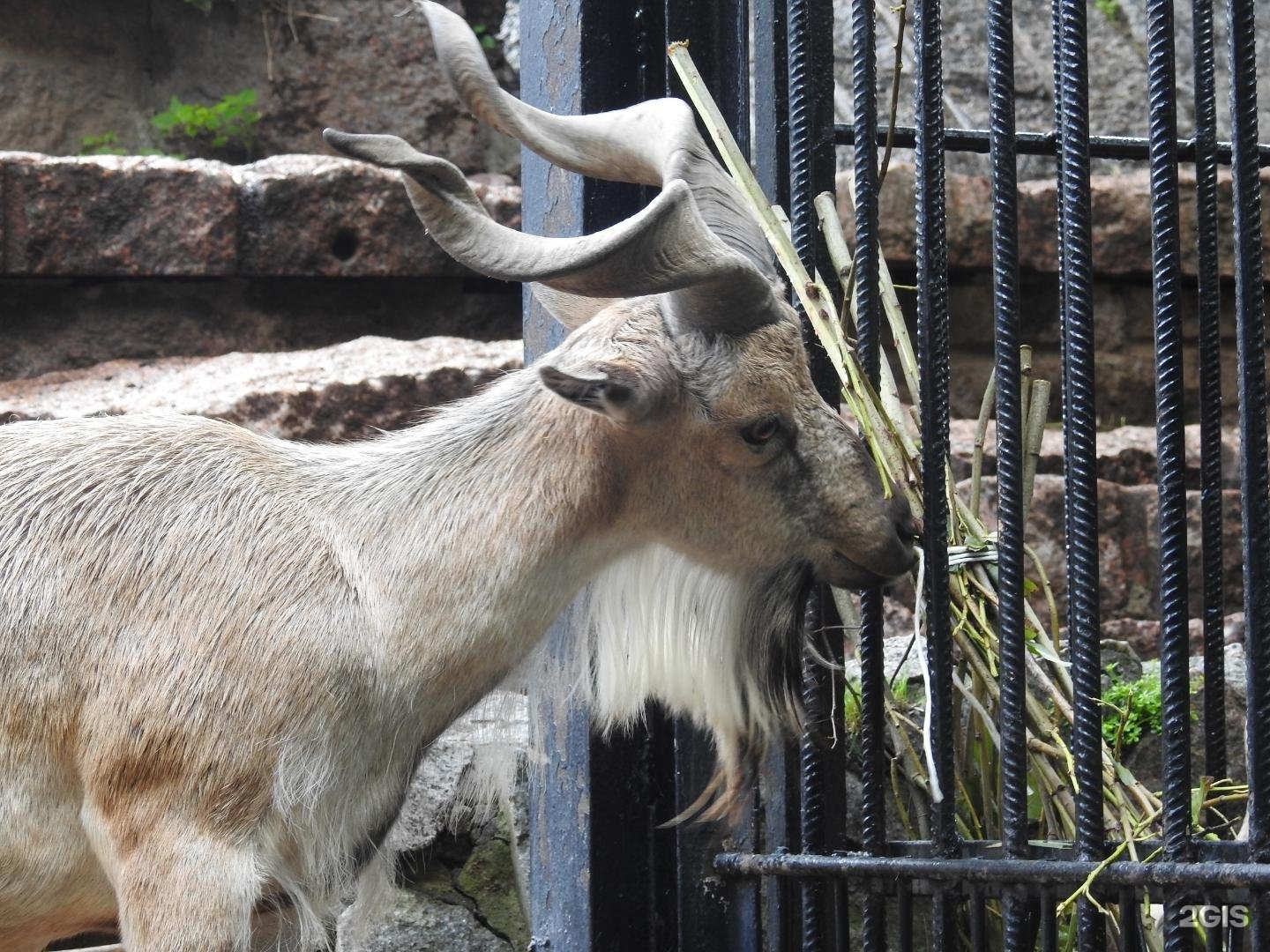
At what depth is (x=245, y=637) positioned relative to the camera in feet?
10.5

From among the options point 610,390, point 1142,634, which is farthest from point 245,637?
point 1142,634

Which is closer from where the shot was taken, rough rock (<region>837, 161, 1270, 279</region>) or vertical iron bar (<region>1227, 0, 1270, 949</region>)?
vertical iron bar (<region>1227, 0, 1270, 949</region>)

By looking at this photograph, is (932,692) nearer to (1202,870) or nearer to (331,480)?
(1202,870)

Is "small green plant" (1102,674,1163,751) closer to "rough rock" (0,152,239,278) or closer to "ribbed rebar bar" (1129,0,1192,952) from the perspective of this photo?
"ribbed rebar bar" (1129,0,1192,952)

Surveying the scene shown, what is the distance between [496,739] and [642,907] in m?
0.60

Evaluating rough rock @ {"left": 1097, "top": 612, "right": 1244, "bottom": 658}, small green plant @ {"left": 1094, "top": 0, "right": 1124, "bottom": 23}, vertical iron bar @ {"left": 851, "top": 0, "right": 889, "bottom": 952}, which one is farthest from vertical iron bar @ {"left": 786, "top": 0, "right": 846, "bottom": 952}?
small green plant @ {"left": 1094, "top": 0, "right": 1124, "bottom": 23}

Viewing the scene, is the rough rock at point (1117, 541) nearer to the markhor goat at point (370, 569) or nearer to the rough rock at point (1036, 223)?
the rough rock at point (1036, 223)

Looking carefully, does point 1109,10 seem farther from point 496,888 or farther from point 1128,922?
point 1128,922

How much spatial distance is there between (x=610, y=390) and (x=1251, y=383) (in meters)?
1.35

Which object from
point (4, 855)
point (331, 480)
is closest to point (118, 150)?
point (331, 480)

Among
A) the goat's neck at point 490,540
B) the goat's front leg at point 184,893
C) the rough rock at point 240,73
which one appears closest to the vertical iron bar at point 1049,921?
the goat's neck at point 490,540

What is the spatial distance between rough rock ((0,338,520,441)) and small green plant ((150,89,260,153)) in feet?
6.21

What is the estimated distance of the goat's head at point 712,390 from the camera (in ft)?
10.5

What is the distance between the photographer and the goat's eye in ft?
10.8
